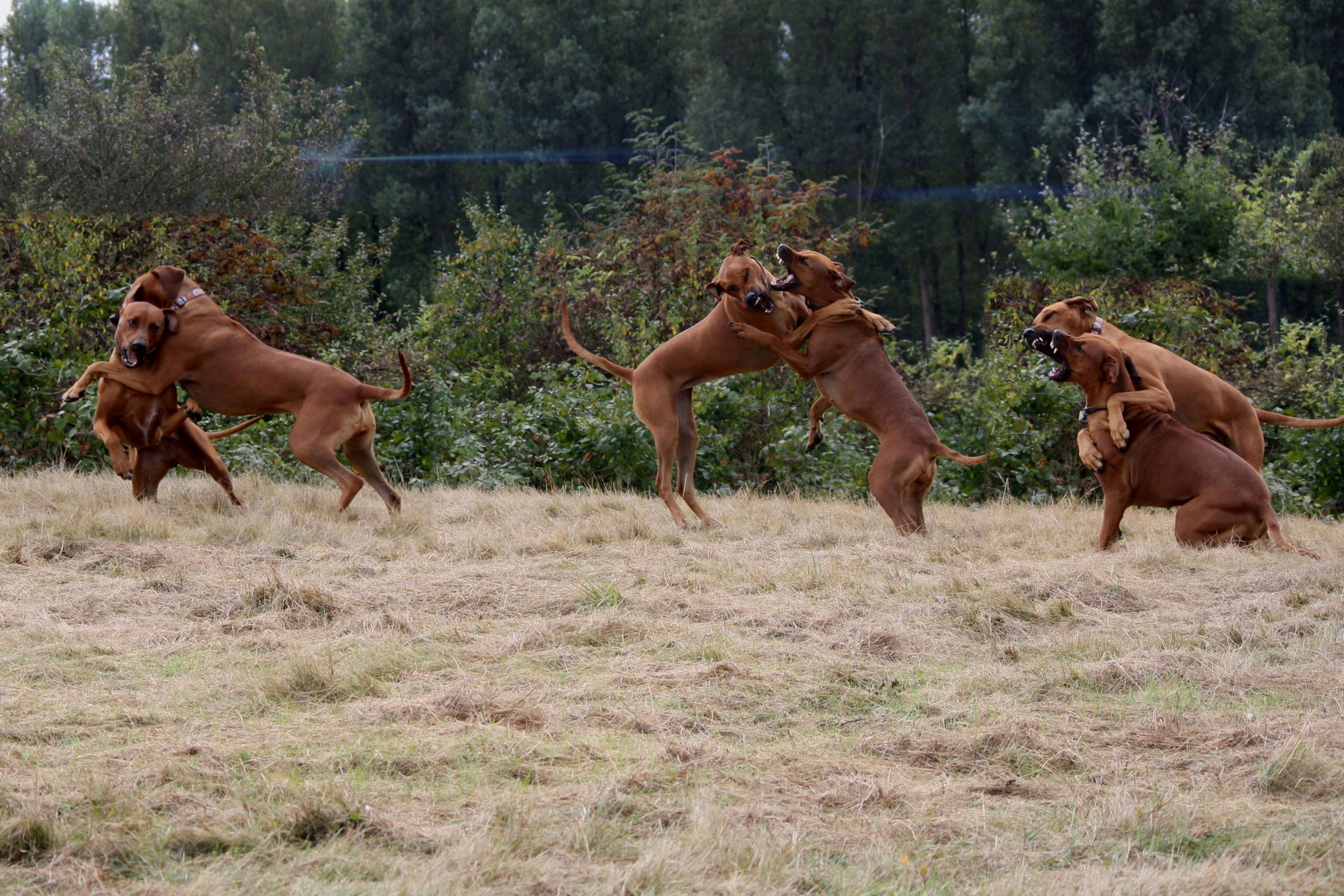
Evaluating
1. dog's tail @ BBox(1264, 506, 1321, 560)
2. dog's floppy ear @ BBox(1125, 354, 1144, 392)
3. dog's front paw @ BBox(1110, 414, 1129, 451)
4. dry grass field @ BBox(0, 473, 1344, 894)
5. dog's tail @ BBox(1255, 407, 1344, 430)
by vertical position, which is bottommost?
dog's tail @ BBox(1264, 506, 1321, 560)

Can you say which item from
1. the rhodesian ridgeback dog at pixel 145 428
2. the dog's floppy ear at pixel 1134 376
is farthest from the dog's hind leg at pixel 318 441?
the dog's floppy ear at pixel 1134 376

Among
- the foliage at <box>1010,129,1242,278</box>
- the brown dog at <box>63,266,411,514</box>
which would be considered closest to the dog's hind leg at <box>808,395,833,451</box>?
the brown dog at <box>63,266,411,514</box>

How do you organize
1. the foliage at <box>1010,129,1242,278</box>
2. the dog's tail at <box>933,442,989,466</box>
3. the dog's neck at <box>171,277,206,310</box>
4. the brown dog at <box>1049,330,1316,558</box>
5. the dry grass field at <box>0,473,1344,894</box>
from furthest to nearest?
the foliage at <box>1010,129,1242,278</box>, the dog's neck at <box>171,277,206,310</box>, the dog's tail at <box>933,442,989,466</box>, the brown dog at <box>1049,330,1316,558</box>, the dry grass field at <box>0,473,1344,894</box>

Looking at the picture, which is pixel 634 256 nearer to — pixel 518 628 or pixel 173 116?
pixel 173 116

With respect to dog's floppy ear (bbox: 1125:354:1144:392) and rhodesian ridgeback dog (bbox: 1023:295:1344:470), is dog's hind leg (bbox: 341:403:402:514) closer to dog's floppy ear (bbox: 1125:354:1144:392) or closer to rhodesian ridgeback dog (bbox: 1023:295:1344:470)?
rhodesian ridgeback dog (bbox: 1023:295:1344:470)

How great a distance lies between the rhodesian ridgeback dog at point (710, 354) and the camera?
24.5 feet

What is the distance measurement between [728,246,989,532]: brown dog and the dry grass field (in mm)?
521

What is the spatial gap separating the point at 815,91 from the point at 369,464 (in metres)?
34.5

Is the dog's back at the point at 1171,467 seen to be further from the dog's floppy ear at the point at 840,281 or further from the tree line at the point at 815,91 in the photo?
the tree line at the point at 815,91

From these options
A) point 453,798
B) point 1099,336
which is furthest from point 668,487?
point 453,798

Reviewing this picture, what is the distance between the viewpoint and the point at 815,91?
131 feet

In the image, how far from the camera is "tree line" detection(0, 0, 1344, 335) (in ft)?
114

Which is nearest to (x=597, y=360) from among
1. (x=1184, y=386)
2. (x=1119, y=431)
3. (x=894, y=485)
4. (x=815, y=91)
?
(x=894, y=485)

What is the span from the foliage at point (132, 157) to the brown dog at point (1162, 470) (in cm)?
1005
